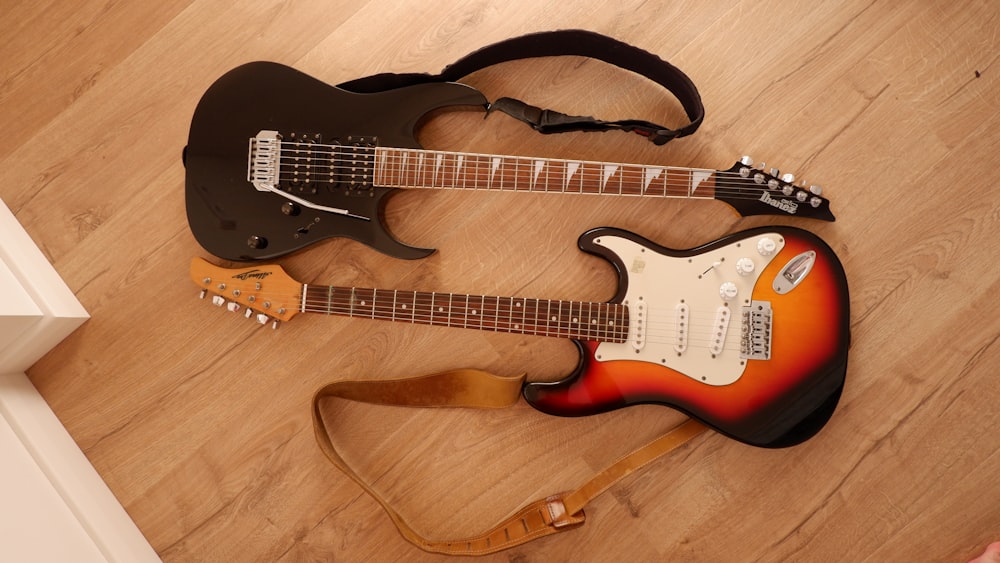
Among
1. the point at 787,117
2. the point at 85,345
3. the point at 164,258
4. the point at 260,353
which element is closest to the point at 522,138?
the point at 787,117

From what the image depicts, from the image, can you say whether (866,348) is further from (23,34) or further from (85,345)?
(23,34)

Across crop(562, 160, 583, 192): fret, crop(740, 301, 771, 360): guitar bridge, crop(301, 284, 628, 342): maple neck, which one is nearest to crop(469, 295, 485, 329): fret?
crop(301, 284, 628, 342): maple neck

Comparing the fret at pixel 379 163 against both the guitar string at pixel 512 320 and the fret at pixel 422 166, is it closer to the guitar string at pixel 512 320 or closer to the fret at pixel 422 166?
the fret at pixel 422 166

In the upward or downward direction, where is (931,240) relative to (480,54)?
downward

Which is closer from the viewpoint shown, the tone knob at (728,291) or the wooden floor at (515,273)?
the tone knob at (728,291)

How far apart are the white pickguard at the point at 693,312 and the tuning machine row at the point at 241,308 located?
2.59 feet

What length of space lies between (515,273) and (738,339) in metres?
0.54

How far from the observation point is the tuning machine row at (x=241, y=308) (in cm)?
132

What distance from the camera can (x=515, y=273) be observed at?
1405 millimetres

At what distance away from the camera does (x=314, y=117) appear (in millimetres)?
1337

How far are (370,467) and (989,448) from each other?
1.50m

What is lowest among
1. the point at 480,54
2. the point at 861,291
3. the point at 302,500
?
the point at 302,500

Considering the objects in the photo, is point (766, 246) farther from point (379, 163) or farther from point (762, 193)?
point (379, 163)

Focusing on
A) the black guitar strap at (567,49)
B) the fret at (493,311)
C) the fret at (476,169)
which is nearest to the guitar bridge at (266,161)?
the black guitar strap at (567,49)
